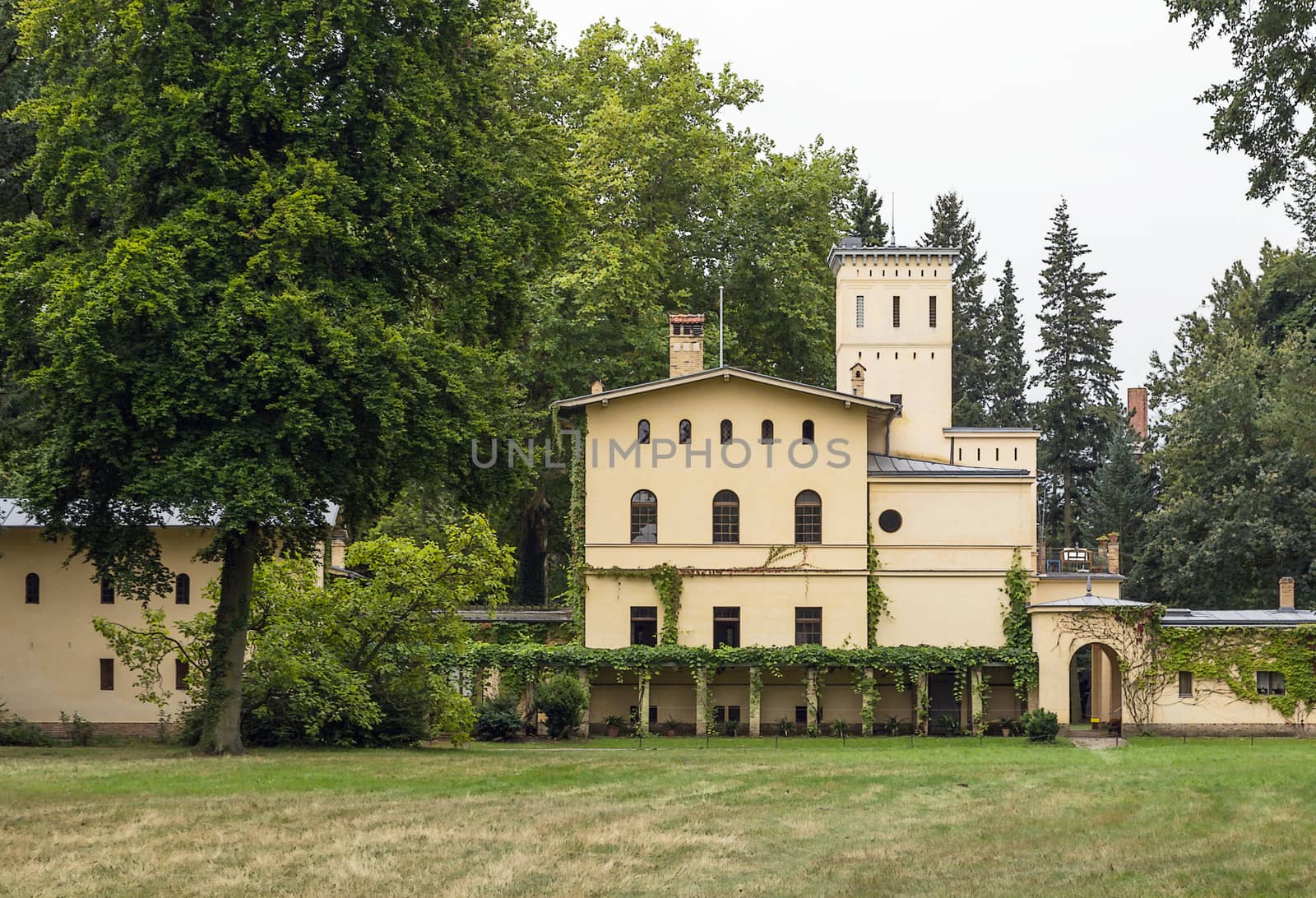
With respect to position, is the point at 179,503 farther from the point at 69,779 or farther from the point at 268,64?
the point at 268,64

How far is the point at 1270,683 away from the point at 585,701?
17762 millimetres

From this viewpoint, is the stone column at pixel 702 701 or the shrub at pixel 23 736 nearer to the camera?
the shrub at pixel 23 736

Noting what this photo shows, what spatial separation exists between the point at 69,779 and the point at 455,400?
341 inches

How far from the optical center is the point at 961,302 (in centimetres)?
8338

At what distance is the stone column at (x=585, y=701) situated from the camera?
1742 inches

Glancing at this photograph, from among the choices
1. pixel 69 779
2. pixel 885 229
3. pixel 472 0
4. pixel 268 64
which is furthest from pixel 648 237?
pixel 69 779

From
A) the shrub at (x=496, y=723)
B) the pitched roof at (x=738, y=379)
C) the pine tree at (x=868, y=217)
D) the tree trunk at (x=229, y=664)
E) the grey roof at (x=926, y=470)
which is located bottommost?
the shrub at (x=496, y=723)

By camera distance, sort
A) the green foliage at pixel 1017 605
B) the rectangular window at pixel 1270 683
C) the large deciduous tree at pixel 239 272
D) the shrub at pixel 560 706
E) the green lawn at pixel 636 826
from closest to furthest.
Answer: the green lawn at pixel 636 826 < the large deciduous tree at pixel 239 272 < the shrub at pixel 560 706 < the rectangular window at pixel 1270 683 < the green foliage at pixel 1017 605

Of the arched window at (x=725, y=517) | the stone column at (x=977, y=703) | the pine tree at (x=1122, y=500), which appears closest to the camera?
the stone column at (x=977, y=703)

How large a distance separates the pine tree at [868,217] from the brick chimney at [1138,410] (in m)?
13.7

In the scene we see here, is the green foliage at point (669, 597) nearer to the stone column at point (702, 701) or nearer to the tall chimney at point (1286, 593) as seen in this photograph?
the stone column at point (702, 701)

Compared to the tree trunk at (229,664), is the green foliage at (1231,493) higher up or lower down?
higher up

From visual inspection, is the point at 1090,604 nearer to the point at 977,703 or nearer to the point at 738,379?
the point at 977,703

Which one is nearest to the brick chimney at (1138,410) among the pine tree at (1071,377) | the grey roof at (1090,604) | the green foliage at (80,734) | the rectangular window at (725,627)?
the pine tree at (1071,377)
